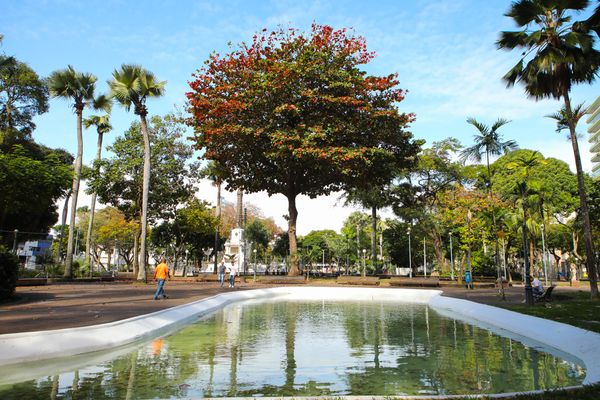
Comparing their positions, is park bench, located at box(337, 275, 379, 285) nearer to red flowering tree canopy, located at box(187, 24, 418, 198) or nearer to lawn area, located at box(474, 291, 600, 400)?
red flowering tree canopy, located at box(187, 24, 418, 198)

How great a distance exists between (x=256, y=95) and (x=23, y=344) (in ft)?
80.0

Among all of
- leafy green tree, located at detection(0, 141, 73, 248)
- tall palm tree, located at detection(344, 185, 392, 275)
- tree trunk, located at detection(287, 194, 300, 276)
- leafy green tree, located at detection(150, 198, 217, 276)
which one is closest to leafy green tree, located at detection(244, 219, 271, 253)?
leafy green tree, located at detection(150, 198, 217, 276)

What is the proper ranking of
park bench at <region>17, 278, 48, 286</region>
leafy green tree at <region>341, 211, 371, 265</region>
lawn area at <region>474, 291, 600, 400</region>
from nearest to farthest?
lawn area at <region>474, 291, 600, 400</region>, park bench at <region>17, 278, 48, 286</region>, leafy green tree at <region>341, 211, 371, 265</region>

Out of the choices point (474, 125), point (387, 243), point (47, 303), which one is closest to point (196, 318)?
point (47, 303)

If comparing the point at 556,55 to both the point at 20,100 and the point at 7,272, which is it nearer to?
the point at 7,272

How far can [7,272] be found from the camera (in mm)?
16812

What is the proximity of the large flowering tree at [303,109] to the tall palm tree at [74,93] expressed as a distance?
843cm

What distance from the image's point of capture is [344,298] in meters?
27.9

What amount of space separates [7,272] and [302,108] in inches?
831

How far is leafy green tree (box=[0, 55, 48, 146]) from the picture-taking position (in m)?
38.5

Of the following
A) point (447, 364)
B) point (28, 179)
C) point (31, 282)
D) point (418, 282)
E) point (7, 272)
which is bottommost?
point (447, 364)

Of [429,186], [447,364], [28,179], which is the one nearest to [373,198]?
[429,186]

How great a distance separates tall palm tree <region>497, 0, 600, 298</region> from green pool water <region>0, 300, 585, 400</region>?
12.0m

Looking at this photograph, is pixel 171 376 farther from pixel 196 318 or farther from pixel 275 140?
pixel 275 140
